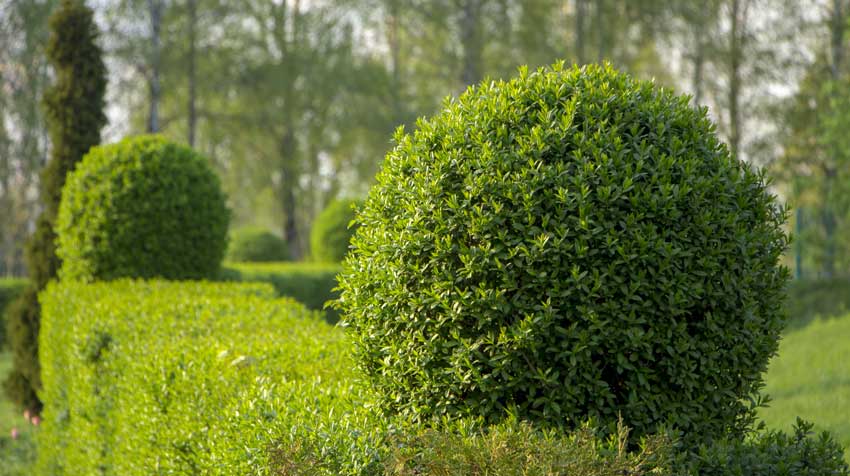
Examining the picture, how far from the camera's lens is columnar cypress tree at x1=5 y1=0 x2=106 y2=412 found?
377 inches

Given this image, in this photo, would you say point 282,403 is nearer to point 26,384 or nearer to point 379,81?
point 26,384

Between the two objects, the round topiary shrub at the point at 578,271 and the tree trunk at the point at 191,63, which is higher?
the tree trunk at the point at 191,63

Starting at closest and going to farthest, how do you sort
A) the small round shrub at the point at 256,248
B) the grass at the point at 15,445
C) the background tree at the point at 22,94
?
the grass at the point at 15,445, the background tree at the point at 22,94, the small round shrub at the point at 256,248

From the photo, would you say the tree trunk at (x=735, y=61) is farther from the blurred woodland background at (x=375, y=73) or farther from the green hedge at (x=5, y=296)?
the green hedge at (x=5, y=296)

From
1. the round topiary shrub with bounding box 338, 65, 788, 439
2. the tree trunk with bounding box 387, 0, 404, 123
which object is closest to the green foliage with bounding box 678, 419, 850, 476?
the round topiary shrub with bounding box 338, 65, 788, 439

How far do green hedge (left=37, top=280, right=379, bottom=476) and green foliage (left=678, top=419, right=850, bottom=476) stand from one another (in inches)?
53.1

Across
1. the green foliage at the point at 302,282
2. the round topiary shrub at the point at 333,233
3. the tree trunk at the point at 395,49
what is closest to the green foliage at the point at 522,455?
the green foliage at the point at 302,282

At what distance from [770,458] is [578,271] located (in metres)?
1.19

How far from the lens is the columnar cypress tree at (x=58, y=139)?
9.57 m

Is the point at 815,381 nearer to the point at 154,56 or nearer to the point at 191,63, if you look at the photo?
the point at 154,56

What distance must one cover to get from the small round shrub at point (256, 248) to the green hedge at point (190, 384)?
13.6m

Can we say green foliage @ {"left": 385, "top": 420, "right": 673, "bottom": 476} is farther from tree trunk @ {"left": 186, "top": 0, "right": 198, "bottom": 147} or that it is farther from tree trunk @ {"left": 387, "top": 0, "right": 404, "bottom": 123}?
tree trunk @ {"left": 387, "top": 0, "right": 404, "bottom": 123}

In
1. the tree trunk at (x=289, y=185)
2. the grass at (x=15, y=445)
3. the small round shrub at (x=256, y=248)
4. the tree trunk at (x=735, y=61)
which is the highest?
the tree trunk at (x=735, y=61)

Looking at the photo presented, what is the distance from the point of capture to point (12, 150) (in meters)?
22.3
